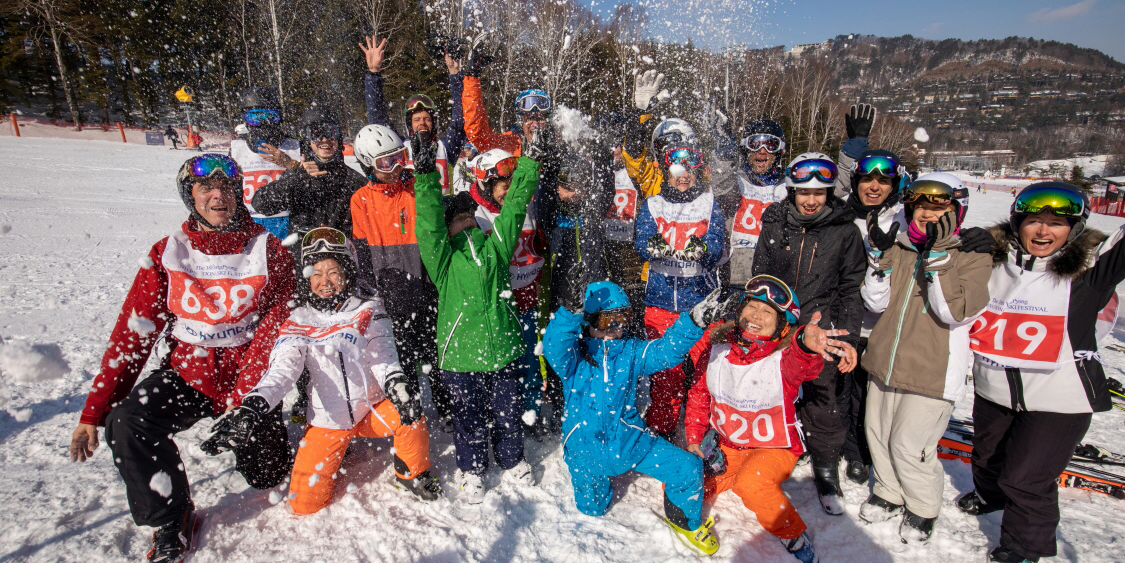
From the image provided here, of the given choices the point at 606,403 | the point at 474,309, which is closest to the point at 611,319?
the point at 606,403

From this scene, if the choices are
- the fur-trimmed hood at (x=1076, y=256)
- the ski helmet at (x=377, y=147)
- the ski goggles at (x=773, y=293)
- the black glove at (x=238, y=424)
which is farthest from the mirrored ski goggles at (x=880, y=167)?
the black glove at (x=238, y=424)

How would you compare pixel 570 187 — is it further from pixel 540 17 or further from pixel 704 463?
pixel 540 17

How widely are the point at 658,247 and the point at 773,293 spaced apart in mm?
1073

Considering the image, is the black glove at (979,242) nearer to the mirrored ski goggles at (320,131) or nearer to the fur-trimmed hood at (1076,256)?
the fur-trimmed hood at (1076,256)

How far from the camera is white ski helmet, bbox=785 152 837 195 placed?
3.18 m

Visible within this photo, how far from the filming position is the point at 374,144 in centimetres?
323

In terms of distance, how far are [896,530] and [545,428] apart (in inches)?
93.3

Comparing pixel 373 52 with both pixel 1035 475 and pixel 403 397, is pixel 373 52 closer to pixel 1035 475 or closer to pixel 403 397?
pixel 403 397

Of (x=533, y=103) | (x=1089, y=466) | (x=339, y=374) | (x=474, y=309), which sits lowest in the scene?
(x=1089, y=466)

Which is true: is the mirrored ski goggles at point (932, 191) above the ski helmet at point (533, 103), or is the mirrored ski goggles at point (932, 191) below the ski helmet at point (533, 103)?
below

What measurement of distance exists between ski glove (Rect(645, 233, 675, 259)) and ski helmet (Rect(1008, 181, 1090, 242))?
1.98 meters

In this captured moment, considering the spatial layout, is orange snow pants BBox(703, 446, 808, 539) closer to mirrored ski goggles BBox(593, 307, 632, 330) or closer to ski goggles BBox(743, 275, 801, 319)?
ski goggles BBox(743, 275, 801, 319)

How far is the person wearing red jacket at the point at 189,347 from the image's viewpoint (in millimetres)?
2580

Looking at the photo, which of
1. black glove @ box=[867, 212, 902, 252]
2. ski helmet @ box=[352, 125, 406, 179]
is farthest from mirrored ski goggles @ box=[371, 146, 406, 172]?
black glove @ box=[867, 212, 902, 252]
